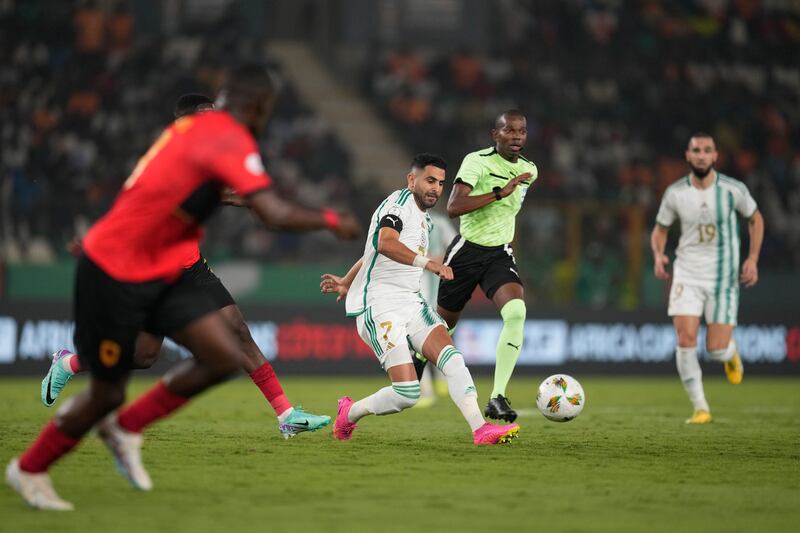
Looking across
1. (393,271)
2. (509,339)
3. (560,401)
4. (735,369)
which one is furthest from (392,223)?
(735,369)

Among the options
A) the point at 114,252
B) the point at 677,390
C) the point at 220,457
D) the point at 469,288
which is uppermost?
the point at 114,252

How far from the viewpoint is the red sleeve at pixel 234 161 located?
602 centimetres

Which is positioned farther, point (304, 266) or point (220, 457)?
point (304, 266)

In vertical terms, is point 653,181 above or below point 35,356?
above

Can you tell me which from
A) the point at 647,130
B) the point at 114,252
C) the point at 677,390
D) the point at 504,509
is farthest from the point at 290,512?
the point at 647,130

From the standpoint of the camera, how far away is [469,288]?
10609 millimetres

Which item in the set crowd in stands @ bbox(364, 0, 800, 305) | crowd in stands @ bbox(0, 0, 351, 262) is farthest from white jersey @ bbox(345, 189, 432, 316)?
crowd in stands @ bbox(364, 0, 800, 305)

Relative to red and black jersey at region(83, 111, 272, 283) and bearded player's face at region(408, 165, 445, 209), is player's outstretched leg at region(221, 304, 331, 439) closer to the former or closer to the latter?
bearded player's face at region(408, 165, 445, 209)

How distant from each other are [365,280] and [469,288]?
4.78 ft

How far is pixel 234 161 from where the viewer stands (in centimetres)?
605

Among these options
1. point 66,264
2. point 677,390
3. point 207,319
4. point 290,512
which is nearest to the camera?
point 290,512

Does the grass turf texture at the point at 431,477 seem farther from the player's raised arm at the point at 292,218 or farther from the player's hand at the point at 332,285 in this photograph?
the player's raised arm at the point at 292,218

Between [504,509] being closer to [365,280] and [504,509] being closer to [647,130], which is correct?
[365,280]

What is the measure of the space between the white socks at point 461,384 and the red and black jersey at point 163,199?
3.14 m
